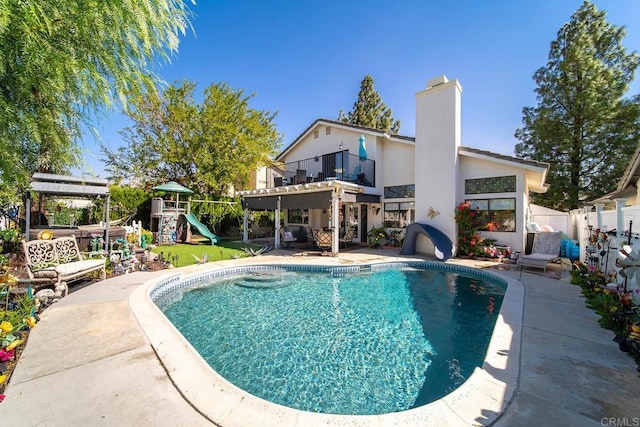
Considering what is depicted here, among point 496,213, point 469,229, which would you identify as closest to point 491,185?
point 496,213

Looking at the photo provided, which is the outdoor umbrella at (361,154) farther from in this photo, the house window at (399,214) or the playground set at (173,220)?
the playground set at (173,220)

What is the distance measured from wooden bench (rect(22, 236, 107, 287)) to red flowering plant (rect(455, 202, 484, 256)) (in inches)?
559

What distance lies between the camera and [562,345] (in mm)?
3998

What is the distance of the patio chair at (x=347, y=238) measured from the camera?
16.1 meters

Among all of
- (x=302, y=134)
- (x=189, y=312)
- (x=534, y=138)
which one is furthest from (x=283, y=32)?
(x=534, y=138)

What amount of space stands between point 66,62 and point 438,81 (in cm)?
1469

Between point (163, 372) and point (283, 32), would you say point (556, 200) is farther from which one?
point (163, 372)

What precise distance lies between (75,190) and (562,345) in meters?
13.2

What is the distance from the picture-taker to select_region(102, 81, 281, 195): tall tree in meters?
21.0

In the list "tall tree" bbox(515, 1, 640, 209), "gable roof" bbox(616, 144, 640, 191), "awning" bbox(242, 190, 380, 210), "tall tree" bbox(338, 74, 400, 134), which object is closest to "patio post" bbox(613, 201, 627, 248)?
"gable roof" bbox(616, 144, 640, 191)

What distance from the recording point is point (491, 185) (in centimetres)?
1238

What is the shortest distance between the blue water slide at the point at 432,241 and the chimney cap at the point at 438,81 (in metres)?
7.38

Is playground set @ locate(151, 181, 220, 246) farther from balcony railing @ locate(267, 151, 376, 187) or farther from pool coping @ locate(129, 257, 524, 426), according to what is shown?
pool coping @ locate(129, 257, 524, 426)

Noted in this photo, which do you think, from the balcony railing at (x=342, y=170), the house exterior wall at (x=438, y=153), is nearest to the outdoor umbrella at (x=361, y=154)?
the balcony railing at (x=342, y=170)
